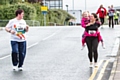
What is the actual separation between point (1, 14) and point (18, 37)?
1630 inches

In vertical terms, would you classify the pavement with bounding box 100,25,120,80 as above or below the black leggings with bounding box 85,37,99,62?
below

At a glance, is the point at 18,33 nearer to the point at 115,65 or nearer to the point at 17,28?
the point at 17,28

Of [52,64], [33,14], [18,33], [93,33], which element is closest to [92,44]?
[93,33]

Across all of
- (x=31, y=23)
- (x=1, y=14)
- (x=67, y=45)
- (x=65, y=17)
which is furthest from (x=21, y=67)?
(x=65, y=17)

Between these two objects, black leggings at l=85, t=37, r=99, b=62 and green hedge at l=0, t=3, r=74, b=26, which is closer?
black leggings at l=85, t=37, r=99, b=62

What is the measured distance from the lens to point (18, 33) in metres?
11.9

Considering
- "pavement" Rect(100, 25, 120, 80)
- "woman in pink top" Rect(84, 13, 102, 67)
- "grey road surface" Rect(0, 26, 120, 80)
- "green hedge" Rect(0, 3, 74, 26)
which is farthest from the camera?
"green hedge" Rect(0, 3, 74, 26)

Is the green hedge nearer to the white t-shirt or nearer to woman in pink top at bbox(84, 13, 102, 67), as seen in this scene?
the white t-shirt

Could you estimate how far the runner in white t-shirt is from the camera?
1183cm

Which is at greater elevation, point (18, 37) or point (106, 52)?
point (18, 37)

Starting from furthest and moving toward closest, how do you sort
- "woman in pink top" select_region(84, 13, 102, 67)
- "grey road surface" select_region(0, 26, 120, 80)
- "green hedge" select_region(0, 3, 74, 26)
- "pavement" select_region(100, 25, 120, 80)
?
1. "green hedge" select_region(0, 3, 74, 26)
2. "woman in pink top" select_region(84, 13, 102, 67)
3. "grey road surface" select_region(0, 26, 120, 80)
4. "pavement" select_region(100, 25, 120, 80)

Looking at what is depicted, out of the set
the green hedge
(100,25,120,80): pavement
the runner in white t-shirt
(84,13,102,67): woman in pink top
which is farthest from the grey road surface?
the green hedge

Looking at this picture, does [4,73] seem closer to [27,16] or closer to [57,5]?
[27,16]

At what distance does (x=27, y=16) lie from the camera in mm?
52312
